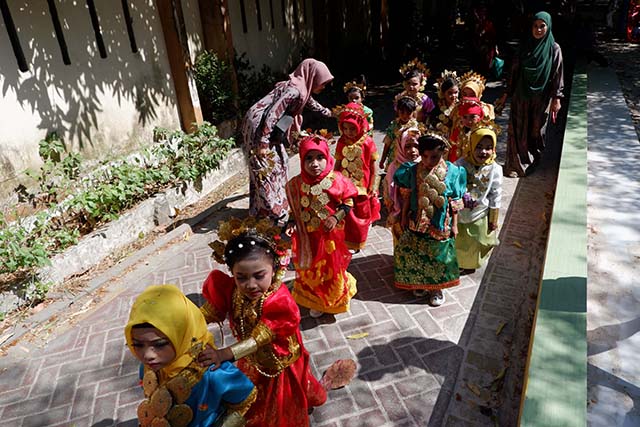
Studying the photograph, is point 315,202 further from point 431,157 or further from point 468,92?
point 468,92

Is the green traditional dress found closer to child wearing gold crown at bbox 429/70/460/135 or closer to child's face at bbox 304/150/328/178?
child's face at bbox 304/150/328/178

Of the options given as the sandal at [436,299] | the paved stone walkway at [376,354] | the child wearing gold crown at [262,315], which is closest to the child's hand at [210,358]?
the child wearing gold crown at [262,315]

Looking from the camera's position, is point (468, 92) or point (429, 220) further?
point (468, 92)

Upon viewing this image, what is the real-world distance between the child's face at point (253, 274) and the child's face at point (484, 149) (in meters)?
2.89

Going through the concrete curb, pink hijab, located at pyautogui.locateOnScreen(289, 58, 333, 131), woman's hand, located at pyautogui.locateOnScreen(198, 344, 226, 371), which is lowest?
the concrete curb

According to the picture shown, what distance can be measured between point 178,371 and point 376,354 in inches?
85.4

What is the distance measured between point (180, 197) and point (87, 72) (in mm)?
2221

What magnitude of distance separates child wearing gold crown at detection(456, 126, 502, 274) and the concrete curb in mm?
4283

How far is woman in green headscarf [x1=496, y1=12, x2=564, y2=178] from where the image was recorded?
22.5 ft

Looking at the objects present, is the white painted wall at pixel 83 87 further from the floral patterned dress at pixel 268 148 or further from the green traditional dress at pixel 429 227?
the green traditional dress at pixel 429 227

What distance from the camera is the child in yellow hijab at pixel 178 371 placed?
2055mm

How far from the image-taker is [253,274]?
2561mm

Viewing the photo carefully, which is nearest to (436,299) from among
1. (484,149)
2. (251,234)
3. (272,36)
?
(484,149)

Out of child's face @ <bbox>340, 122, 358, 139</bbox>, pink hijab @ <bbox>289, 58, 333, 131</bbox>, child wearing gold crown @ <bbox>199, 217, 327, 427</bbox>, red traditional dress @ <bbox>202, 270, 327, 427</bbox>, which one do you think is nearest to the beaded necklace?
child wearing gold crown @ <bbox>199, 217, 327, 427</bbox>
